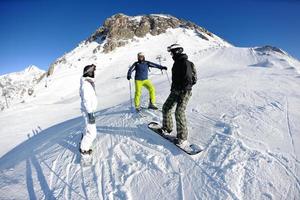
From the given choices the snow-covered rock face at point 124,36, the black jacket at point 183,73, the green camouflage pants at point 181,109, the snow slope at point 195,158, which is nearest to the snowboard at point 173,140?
the snow slope at point 195,158

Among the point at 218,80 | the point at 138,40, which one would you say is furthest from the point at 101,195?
the point at 138,40

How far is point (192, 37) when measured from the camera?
168ft

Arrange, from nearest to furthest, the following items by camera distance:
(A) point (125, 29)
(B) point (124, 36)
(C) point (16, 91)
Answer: (C) point (16, 91), (B) point (124, 36), (A) point (125, 29)

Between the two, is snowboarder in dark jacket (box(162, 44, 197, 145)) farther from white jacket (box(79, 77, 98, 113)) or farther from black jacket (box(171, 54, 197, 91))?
white jacket (box(79, 77, 98, 113))

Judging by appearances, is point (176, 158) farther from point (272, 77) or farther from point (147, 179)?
point (272, 77)

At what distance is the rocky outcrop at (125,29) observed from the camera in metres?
45.2

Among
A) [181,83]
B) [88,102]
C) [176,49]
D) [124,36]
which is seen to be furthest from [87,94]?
[124,36]

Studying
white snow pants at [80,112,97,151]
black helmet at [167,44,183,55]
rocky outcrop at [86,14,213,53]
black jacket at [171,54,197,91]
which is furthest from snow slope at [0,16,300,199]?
rocky outcrop at [86,14,213,53]

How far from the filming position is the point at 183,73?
19.4ft

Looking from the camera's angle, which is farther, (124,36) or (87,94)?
(124,36)

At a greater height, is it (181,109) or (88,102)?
(88,102)

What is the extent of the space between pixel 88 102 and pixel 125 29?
151 feet

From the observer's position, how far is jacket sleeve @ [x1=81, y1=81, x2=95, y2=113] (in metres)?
6.36

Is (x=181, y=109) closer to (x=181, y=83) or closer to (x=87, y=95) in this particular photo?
(x=181, y=83)
